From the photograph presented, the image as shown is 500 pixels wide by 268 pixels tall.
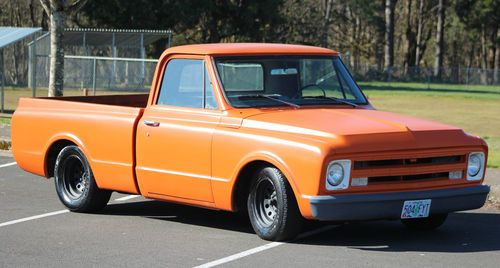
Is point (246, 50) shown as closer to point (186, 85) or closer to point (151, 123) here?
point (186, 85)

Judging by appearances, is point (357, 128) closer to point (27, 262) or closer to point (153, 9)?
point (27, 262)

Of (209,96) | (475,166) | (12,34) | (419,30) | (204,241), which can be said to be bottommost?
(204,241)

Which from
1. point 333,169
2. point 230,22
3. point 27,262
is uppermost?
point 230,22

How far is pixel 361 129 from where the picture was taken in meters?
8.55

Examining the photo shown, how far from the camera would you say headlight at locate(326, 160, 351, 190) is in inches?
327

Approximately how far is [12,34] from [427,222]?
18.8 m

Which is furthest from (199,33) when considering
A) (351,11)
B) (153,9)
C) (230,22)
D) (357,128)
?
(357,128)

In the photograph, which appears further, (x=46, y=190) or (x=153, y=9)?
(x=153, y=9)

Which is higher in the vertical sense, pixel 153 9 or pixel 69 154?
pixel 153 9

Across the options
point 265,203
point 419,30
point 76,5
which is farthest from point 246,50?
point 419,30

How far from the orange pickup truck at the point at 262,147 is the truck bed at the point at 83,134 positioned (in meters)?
0.01

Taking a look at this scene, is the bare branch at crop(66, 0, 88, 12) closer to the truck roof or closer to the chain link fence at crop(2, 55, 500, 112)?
the chain link fence at crop(2, 55, 500, 112)

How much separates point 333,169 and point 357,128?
479 millimetres

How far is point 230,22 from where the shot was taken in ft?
195
